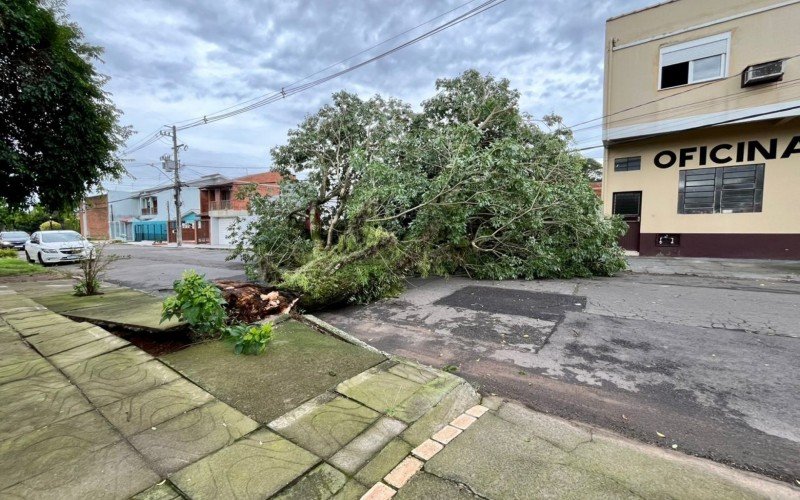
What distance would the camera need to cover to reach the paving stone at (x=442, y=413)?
8.04 feet

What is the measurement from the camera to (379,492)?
1.95 m

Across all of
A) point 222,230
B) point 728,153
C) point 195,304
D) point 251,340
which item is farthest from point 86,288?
point 222,230

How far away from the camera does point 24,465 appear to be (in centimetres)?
206

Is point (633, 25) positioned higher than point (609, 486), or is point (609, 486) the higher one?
point (633, 25)

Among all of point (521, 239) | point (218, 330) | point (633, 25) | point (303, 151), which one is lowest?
point (218, 330)

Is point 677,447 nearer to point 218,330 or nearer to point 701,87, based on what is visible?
point 218,330

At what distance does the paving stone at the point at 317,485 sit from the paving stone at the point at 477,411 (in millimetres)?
1100

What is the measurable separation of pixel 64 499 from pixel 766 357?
228 inches

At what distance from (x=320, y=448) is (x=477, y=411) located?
1.19 metres

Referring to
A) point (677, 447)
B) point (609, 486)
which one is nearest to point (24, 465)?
point (609, 486)

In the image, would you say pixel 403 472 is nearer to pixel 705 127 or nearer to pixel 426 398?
pixel 426 398

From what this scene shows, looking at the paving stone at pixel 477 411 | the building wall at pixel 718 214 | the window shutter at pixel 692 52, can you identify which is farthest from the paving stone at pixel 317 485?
the window shutter at pixel 692 52

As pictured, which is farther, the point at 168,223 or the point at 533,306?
the point at 168,223

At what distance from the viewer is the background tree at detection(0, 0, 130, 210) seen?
7.47m
